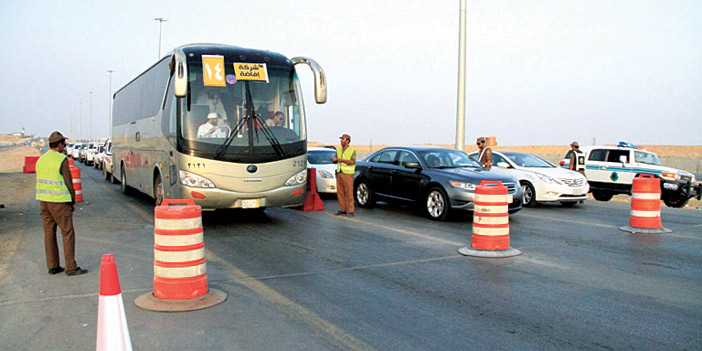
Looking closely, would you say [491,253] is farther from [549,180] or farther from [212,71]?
[549,180]

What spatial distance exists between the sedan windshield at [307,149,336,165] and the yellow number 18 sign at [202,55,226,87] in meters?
7.39

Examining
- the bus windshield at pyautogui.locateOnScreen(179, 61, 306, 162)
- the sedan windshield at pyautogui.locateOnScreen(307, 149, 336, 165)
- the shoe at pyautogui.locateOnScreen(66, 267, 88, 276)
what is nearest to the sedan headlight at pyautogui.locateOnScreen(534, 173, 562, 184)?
the sedan windshield at pyautogui.locateOnScreen(307, 149, 336, 165)

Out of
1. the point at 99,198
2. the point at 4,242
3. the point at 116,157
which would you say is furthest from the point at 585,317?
the point at 116,157

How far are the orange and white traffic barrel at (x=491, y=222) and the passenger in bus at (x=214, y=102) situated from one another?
4.99 m

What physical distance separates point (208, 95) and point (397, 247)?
4.57 meters

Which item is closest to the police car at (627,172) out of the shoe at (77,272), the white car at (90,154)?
the shoe at (77,272)

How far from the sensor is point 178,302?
5875 millimetres

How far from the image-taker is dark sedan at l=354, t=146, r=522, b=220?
12344 millimetres

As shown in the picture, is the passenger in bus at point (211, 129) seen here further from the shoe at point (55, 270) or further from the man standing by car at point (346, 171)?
the shoe at point (55, 270)

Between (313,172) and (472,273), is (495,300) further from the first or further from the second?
(313,172)

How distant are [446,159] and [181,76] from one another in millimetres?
6239

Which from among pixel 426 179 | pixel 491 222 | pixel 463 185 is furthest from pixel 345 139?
pixel 491 222

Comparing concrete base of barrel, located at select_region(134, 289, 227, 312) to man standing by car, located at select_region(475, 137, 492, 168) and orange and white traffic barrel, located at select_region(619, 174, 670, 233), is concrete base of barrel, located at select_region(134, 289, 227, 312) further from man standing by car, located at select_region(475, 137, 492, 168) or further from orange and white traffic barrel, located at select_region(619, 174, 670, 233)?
man standing by car, located at select_region(475, 137, 492, 168)

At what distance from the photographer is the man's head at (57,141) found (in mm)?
7230
